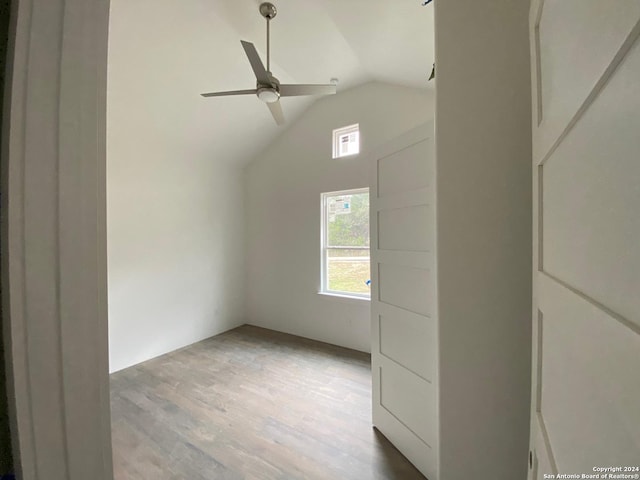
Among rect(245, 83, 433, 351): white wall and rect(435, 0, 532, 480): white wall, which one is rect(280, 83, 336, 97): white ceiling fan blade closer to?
rect(435, 0, 532, 480): white wall

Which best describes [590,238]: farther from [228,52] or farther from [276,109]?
[228,52]

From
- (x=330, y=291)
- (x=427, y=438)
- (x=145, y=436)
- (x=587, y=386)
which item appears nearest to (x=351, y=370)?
(x=330, y=291)

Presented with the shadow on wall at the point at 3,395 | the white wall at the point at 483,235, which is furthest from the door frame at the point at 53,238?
the white wall at the point at 483,235

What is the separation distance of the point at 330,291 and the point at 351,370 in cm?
117

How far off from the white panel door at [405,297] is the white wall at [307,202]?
1.43 metres

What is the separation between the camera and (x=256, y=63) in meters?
1.86

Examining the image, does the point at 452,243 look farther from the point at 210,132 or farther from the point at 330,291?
the point at 210,132

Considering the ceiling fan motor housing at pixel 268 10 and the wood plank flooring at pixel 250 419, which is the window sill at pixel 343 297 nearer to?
the wood plank flooring at pixel 250 419

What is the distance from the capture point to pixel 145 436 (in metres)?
1.91

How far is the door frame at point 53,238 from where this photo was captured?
0.37m

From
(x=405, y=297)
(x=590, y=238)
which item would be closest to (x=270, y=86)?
(x=405, y=297)

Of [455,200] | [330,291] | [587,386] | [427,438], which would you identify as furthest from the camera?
[330,291]

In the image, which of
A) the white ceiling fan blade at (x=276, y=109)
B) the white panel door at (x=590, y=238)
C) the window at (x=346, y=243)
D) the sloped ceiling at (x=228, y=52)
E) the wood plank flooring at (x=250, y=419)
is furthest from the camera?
the window at (x=346, y=243)

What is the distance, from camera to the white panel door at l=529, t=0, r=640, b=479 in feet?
0.81
